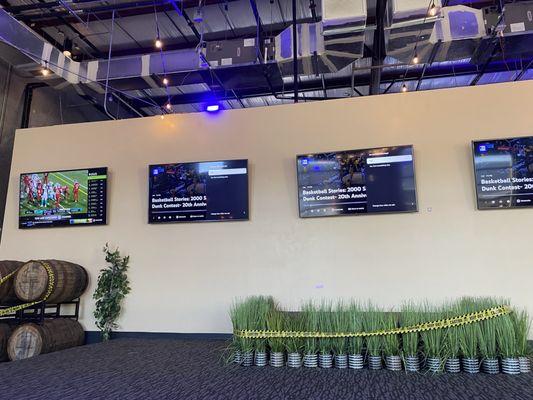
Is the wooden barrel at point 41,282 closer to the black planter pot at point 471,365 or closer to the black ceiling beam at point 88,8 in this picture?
the black ceiling beam at point 88,8

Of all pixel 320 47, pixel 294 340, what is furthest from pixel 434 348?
pixel 320 47

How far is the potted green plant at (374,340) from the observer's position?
275 centimetres

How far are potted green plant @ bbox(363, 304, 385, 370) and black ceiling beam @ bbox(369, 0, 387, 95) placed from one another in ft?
11.2

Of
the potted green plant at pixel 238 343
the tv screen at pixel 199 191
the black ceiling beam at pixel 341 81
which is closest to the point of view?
the potted green plant at pixel 238 343

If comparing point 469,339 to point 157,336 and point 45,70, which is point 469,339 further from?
point 45,70

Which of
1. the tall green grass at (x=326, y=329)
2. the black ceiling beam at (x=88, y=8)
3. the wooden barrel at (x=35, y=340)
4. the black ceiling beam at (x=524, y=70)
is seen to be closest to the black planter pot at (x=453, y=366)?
the tall green grass at (x=326, y=329)

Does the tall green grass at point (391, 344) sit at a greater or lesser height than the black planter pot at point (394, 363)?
greater

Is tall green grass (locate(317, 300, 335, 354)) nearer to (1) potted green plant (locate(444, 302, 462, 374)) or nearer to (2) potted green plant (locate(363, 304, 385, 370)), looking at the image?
(2) potted green plant (locate(363, 304, 385, 370))

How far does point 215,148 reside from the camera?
171 inches

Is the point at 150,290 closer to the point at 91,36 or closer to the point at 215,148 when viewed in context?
the point at 215,148

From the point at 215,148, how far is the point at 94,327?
250 cm

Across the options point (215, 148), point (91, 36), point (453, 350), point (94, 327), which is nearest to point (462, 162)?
point (453, 350)

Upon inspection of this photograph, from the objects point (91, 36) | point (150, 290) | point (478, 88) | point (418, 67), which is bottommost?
point (150, 290)

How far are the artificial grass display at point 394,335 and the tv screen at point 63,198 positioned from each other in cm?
239
